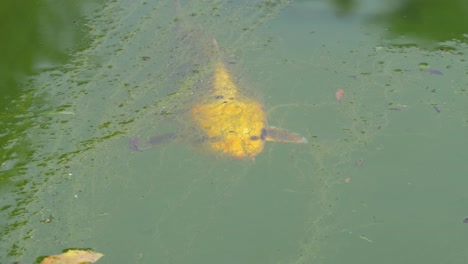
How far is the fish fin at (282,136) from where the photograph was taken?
3184mm

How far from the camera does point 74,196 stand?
299 cm

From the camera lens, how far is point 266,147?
10.4 feet

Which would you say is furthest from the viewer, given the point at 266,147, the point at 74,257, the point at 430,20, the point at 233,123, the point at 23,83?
the point at 430,20

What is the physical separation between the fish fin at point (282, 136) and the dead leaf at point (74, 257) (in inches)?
39.9

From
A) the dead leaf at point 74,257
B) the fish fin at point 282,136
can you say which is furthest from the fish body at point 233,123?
the dead leaf at point 74,257

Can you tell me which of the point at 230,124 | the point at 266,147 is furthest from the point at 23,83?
the point at 266,147

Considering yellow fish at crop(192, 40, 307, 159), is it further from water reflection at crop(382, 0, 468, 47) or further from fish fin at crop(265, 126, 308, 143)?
water reflection at crop(382, 0, 468, 47)

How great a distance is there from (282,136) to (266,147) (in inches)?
4.0

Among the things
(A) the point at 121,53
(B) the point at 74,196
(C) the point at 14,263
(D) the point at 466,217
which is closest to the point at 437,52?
(D) the point at 466,217

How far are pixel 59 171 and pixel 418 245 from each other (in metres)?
1.67

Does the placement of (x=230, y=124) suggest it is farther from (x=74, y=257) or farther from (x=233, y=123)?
(x=74, y=257)

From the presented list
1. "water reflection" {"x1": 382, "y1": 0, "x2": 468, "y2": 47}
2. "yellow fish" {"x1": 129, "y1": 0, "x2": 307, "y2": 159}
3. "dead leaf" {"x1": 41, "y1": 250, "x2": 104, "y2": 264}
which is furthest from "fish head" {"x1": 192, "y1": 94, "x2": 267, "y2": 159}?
"water reflection" {"x1": 382, "y1": 0, "x2": 468, "y2": 47}

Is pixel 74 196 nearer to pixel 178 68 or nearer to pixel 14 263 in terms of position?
pixel 14 263

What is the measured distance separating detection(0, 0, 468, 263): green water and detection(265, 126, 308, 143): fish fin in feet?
0.16
